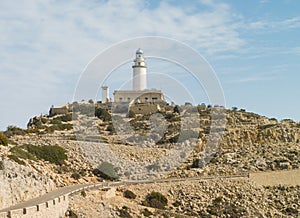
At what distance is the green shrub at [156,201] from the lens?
28156 millimetres

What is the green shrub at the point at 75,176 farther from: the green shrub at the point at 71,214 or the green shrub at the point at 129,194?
the green shrub at the point at 71,214

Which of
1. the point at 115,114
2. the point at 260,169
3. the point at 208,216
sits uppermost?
the point at 115,114

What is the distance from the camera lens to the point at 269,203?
107 ft

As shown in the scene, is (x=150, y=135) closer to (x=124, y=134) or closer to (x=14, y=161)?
(x=124, y=134)

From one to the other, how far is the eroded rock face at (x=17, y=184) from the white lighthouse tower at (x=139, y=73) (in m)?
37.1

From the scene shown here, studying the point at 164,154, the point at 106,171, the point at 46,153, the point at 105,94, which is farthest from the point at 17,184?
the point at 105,94

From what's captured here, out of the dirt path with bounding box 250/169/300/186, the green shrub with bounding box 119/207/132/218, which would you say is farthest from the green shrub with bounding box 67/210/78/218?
the dirt path with bounding box 250/169/300/186

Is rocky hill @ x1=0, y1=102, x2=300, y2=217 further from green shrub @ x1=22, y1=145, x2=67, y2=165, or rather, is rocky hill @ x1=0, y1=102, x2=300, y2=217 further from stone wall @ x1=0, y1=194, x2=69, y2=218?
stone wall @ x1=0, y1=194, x2=69, y2=218

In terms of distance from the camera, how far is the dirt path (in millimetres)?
34875

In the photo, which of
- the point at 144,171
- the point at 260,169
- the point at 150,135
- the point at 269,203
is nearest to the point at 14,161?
the point at 144,171

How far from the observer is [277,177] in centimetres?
3553

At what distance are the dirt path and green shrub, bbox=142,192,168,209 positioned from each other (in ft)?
25.8

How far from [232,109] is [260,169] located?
2398 centimetres

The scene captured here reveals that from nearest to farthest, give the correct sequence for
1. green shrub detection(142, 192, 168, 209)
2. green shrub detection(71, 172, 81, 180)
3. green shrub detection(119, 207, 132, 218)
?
green shrub detection(119, 207, 132, 218)
green shrub detection(142, 192, 168, 209)
green shrub detection(71, 172, 81, 180)
